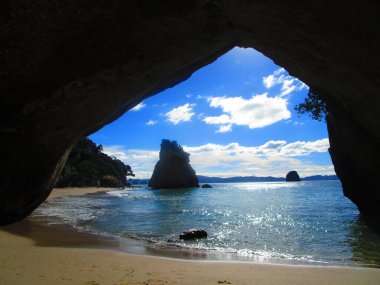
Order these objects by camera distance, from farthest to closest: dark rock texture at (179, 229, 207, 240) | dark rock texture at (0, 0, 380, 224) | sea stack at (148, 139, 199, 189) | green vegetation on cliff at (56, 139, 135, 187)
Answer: sea stack at (148, 139, 199, 189) → green vegetation on cliff at (56, 139, 135, 187) → dark rock texture at (179, 229, 207, 240) → dark rock texture at (0, 0, 380, 224)

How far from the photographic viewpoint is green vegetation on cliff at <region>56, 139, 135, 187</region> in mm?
77812

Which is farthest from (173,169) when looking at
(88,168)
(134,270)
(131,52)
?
(131,52)

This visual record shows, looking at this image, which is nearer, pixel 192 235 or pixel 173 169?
pixel 192 235

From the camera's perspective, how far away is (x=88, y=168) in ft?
286

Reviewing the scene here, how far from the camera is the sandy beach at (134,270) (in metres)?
7.57

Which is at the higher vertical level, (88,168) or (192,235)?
(88,168)

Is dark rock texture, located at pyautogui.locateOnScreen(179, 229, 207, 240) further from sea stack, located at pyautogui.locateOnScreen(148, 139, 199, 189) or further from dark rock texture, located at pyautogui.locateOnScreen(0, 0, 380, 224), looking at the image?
sea stack, located at pyautogui.locateOnScreen(148, 139, 199, 189)

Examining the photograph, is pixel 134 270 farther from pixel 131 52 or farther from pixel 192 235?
pixel 192 235

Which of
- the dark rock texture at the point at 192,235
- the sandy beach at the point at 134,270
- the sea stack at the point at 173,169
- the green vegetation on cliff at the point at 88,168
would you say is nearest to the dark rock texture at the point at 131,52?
the sandy beach at the point at 134,270

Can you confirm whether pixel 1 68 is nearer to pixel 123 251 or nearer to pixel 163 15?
pixel 163 15

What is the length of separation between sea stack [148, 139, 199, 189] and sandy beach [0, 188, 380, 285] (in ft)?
337

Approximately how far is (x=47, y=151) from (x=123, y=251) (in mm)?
5292

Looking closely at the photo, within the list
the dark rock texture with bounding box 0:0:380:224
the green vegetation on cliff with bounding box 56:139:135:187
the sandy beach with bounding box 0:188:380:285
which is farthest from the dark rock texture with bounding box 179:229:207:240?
the green vegetation on cliff with bounding box 56:139:135:187

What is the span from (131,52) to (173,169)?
10863 centimetres
